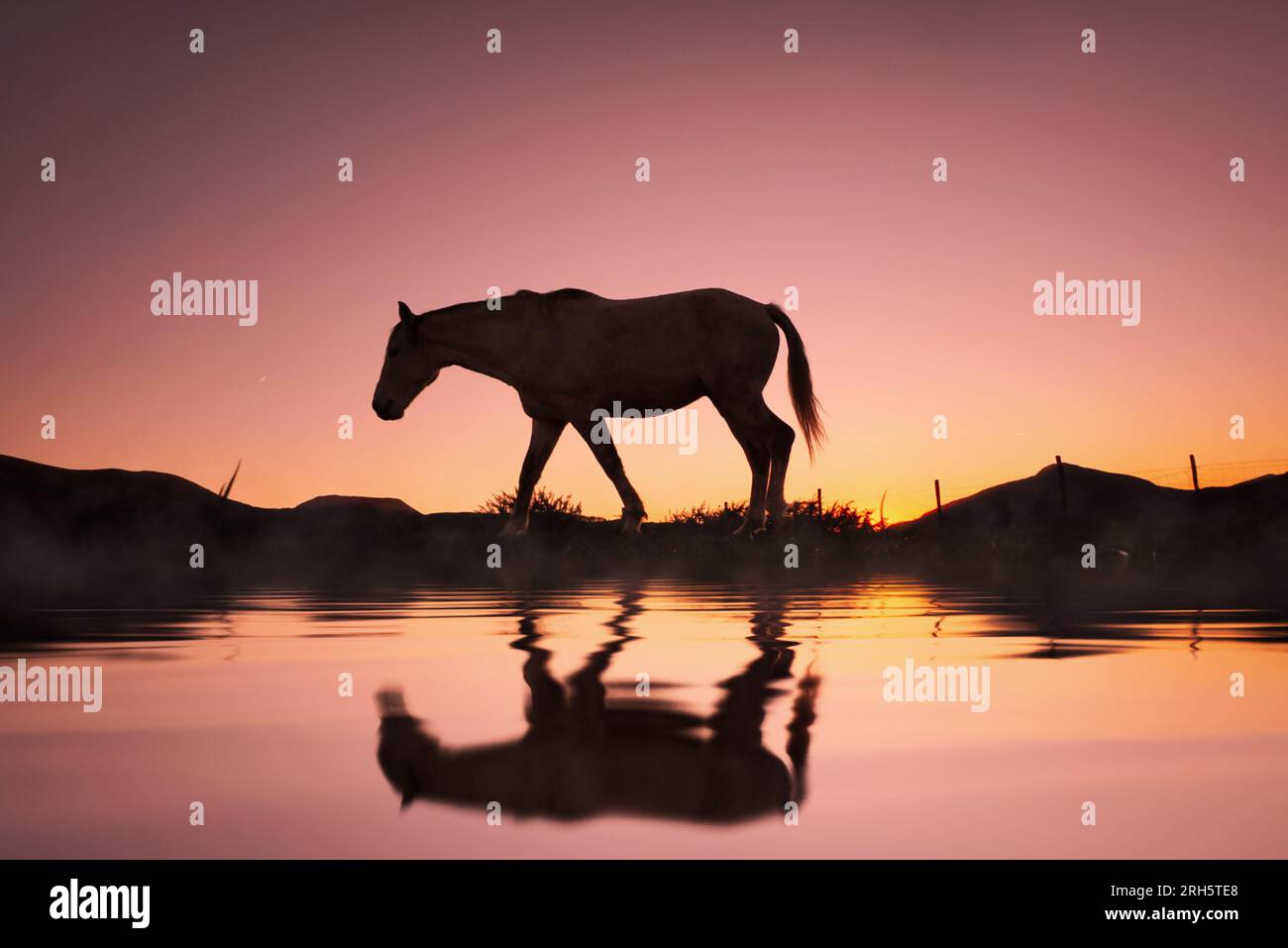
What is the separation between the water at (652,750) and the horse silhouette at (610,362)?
3870 mm

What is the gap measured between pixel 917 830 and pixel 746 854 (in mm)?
378

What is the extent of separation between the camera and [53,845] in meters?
2.03

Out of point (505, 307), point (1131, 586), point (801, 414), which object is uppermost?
point (505, 307)

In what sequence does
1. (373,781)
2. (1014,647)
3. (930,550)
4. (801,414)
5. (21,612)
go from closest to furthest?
(373,781), (1014,647), (21,612), (801,414), (930,550)

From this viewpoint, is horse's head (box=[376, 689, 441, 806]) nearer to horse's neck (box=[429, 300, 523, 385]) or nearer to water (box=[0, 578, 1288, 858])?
water (box=[0, 578, 1288, 858])

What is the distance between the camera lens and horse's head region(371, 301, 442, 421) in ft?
32.1

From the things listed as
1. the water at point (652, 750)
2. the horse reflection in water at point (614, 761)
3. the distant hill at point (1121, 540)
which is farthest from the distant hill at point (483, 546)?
the horse reflection in water at point (614, 761)

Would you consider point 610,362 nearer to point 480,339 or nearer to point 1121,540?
point 480,339

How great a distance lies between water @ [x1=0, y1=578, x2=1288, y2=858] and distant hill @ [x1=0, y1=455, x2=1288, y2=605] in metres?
7.34

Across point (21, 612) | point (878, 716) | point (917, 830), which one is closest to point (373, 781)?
point (917, 830)

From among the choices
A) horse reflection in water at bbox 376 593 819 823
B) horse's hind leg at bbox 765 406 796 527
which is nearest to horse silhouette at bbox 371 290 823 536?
horse's hind leg at bbox 765 406 796 527

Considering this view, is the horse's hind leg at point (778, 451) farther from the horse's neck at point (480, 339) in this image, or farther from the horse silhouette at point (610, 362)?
the horse's neck at point (480, 339)

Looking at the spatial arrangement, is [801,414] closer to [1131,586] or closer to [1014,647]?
[1131,586]

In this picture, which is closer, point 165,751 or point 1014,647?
point 165,751
